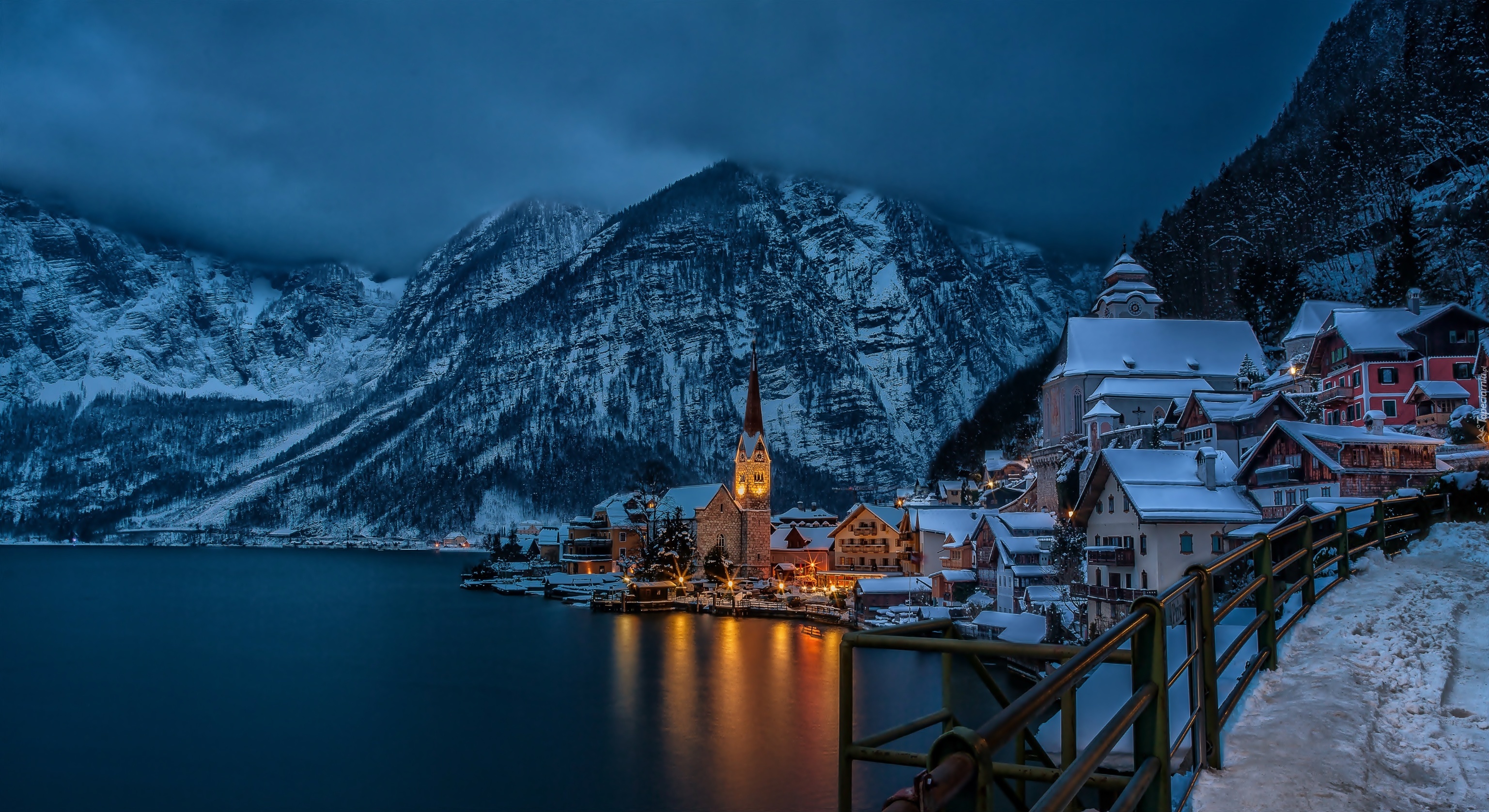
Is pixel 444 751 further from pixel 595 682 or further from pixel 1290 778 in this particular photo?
pixel 1290 778

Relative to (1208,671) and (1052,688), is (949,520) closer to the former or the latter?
(1208,671)

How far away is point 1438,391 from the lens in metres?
43.4

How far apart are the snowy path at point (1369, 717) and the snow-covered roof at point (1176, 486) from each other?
2971 cm

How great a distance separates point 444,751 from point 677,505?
7142 centimetres

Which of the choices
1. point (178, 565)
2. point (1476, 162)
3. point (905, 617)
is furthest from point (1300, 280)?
point (178, 565)

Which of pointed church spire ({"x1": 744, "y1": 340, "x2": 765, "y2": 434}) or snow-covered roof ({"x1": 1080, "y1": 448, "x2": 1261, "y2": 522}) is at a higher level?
pointed church spire ({"x1": 744, "y1": 340, "x2": 765, "y2": 434})

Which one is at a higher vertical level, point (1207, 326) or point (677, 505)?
point (1207, 326)

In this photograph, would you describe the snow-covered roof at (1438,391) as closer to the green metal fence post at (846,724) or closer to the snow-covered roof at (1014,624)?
the snow-covered roof at (1014,624)

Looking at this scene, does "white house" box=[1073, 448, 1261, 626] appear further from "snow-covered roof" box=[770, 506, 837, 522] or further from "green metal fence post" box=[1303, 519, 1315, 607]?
"snow-covered roof" box=[770, 506, 837, 522]

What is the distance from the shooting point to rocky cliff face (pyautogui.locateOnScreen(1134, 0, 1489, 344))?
216 feet

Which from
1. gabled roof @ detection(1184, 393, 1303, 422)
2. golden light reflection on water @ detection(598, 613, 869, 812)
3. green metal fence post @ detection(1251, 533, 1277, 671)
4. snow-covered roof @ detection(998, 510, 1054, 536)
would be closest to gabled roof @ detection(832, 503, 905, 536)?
golden light reflection on water @ detection(598, 613, 869, 812)

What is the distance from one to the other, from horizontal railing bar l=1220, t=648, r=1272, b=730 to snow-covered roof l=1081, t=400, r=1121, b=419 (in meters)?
57.0

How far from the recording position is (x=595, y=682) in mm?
50438

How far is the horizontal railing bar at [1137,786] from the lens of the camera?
323cm
